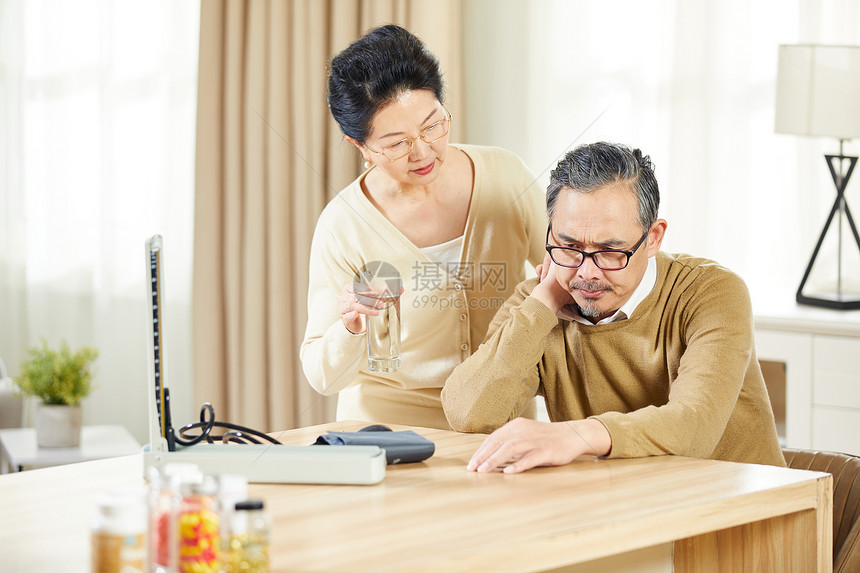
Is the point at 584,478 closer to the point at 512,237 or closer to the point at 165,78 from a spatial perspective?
the point at 512,237

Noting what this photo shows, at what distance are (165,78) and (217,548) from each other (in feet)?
10.2

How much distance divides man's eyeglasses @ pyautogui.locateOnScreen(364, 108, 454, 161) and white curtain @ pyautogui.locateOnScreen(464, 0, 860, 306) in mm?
1208

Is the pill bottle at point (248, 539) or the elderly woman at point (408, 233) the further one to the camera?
the elderly woman at point (408, 233)

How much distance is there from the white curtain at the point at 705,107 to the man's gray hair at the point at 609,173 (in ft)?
3.82

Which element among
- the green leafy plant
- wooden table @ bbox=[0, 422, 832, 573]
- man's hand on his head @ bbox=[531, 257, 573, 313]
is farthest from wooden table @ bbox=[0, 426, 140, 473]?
man's hand on his head @ bbox=[531, 257, 573, 313]

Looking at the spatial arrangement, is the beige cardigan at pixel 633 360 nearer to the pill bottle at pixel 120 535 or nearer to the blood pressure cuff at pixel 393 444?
the blood pressure cuff at pixel 393 444

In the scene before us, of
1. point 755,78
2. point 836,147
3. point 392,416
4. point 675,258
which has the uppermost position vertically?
point 755,78

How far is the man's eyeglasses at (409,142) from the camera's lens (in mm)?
1611

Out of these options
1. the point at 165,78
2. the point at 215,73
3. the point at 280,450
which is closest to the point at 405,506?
the point at 280,450

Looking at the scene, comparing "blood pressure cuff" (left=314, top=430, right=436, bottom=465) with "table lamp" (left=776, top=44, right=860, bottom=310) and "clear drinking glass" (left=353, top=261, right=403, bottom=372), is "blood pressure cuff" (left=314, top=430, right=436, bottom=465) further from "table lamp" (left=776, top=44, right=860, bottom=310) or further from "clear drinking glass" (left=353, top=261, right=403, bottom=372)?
"table lamp" (left=776, top=44, right=860, bottom=310)

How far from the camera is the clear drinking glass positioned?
1522 mm

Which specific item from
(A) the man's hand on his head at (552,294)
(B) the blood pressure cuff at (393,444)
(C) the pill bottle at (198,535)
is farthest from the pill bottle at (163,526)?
(A) the man's hand on his head at (552,294)

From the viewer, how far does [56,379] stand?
2963 mm

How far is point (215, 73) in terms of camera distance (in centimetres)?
340
